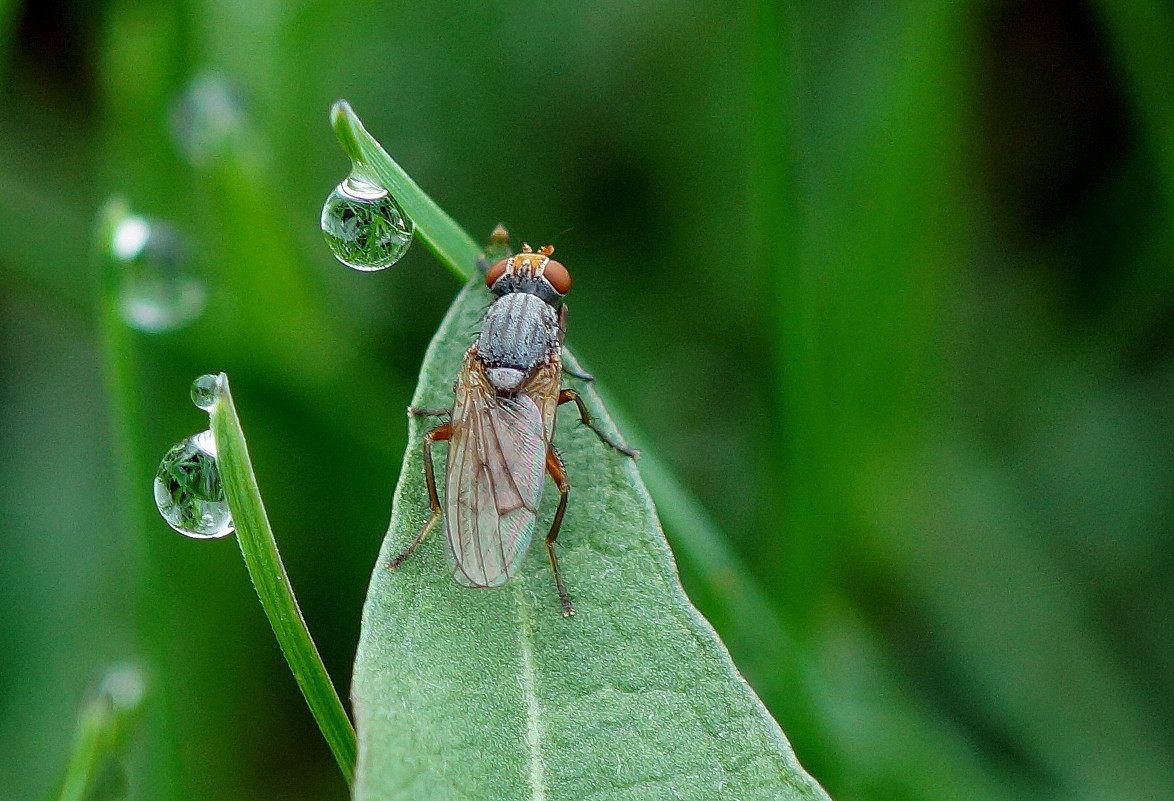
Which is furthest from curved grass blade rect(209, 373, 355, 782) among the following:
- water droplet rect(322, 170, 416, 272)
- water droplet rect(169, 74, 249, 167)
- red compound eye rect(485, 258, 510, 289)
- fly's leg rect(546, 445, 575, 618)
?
water droplet rect(169, 74, 249, 167)

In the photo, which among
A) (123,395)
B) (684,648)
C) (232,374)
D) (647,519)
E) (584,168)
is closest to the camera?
(684,648)

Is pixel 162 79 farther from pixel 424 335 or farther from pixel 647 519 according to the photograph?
pixel 647 519

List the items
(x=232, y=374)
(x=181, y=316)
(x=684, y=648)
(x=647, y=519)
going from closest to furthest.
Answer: (x=684, y=648), (x=647, y=519), (x=181, y=316), (x=232, y=374)

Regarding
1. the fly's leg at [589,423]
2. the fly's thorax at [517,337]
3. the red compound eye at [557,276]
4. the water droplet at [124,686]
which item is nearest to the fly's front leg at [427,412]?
the fly's leg at [589,423]

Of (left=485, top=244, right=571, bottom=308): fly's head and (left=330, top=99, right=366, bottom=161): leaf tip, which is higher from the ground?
(left=485, top=244, right=571, bottom=308): fly's head

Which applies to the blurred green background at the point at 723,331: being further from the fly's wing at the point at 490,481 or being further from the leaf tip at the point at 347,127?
the leaf tip at the point at 347,127

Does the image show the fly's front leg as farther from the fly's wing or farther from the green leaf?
the fly's wing

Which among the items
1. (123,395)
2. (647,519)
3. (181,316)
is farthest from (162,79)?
(647,519)

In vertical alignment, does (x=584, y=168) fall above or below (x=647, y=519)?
above
